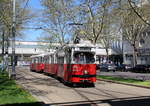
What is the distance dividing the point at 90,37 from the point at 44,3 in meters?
6.91

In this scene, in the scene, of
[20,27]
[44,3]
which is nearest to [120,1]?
[44,3]

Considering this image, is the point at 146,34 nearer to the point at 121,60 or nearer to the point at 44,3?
the point at 121,60

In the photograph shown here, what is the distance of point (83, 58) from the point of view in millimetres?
19203

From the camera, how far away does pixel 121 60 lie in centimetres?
8406

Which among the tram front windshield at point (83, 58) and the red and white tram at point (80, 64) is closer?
the red and white tram at point (80, 64)

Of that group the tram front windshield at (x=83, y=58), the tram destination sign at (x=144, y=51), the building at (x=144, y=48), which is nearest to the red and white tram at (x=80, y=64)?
the tram front windshield at (x=83, y=58)

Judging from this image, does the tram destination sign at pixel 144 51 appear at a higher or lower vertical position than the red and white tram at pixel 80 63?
higher

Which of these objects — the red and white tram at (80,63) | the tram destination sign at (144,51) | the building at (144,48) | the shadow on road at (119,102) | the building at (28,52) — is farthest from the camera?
the building at (28,52)

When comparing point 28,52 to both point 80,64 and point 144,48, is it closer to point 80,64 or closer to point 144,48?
point 144,48

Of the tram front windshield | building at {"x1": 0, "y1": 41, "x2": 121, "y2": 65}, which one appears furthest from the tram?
building at {"x1": 0, "y1": 41, "x2": 121, "y2": 65}

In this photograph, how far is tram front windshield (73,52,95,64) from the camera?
18977 mm

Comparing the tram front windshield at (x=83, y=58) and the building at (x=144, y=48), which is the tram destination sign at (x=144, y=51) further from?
the tram front windshield at (x=83, y=58)

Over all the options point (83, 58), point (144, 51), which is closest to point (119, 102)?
point (83, 58)

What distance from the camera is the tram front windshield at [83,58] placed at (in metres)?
19.0
